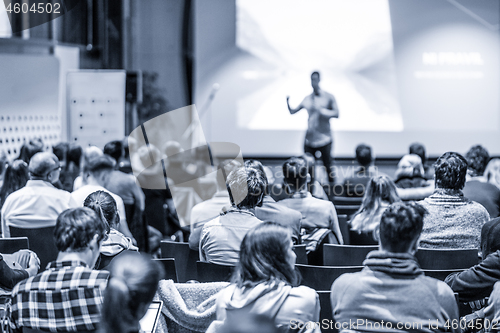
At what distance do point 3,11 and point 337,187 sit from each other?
450 centimetres

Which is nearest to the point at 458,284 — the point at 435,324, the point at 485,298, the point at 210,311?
the point at 485,298

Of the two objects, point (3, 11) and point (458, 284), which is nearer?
point (458, 284)

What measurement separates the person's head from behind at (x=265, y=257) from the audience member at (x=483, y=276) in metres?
0.81

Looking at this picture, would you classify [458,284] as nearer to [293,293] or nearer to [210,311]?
[293,293]

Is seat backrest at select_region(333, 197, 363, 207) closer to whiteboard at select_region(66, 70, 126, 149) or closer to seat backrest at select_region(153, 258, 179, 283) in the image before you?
seat backrest at select_region(153, 258, 179, 283)

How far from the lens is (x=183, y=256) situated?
9.91 feet

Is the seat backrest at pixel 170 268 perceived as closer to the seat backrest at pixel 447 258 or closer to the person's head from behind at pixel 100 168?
the seat backrest at pixel 447 258

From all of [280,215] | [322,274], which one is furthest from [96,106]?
[322,274]

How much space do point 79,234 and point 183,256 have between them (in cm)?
136

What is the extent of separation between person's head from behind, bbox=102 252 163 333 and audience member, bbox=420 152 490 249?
1907mm

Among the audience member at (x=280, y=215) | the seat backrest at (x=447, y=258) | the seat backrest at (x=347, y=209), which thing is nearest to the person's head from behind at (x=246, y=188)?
the audience member at (x=280, y=215)

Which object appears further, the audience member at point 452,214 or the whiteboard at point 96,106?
the whiteboard at point 96,106

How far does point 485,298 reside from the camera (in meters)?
2.12

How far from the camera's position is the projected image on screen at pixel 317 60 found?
795 centimetres
